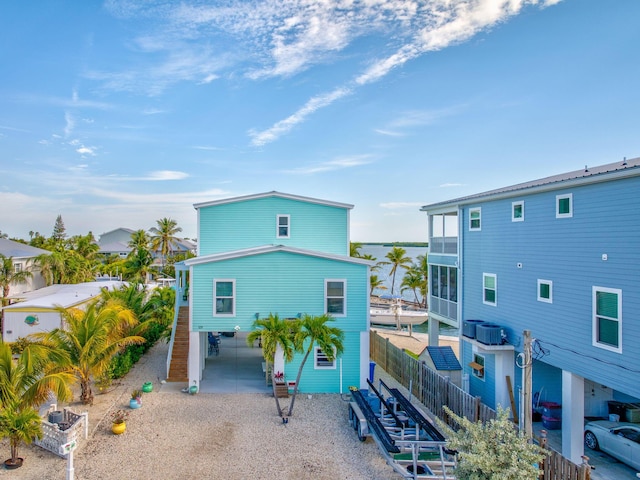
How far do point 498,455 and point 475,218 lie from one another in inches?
428

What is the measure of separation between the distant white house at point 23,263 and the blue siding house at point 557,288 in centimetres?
3518

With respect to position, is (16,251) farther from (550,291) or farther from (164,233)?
(550,291)

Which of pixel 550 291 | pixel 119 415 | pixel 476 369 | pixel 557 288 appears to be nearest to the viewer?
pixel 557 288

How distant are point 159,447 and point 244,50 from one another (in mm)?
16202

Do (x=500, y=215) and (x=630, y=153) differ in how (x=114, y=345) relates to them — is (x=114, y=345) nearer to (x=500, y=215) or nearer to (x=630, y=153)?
(x=500, y=215)

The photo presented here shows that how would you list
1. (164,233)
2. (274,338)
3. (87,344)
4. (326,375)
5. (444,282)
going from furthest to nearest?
1. (164,233)
2. (444,282)
3. (326,375)
4. (87,344)
5. (274,338)

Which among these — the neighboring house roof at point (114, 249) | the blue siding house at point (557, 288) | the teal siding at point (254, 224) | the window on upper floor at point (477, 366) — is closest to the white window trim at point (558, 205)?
the blue siding house at point (557, 288)

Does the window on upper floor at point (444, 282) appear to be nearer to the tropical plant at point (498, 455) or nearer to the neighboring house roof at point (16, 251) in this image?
the tropical plant at point (498, 455)

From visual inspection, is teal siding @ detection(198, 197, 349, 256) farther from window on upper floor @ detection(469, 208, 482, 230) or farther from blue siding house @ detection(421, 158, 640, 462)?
window on upper floor @ detection(469, 208, 482, 230)

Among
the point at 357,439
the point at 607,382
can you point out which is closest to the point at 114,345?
the point at 357,439

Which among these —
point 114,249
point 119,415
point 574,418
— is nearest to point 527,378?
point 574,418

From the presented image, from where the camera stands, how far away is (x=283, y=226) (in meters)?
20.6

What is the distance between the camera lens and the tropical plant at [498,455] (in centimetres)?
655

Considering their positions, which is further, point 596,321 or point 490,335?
point 490,335
